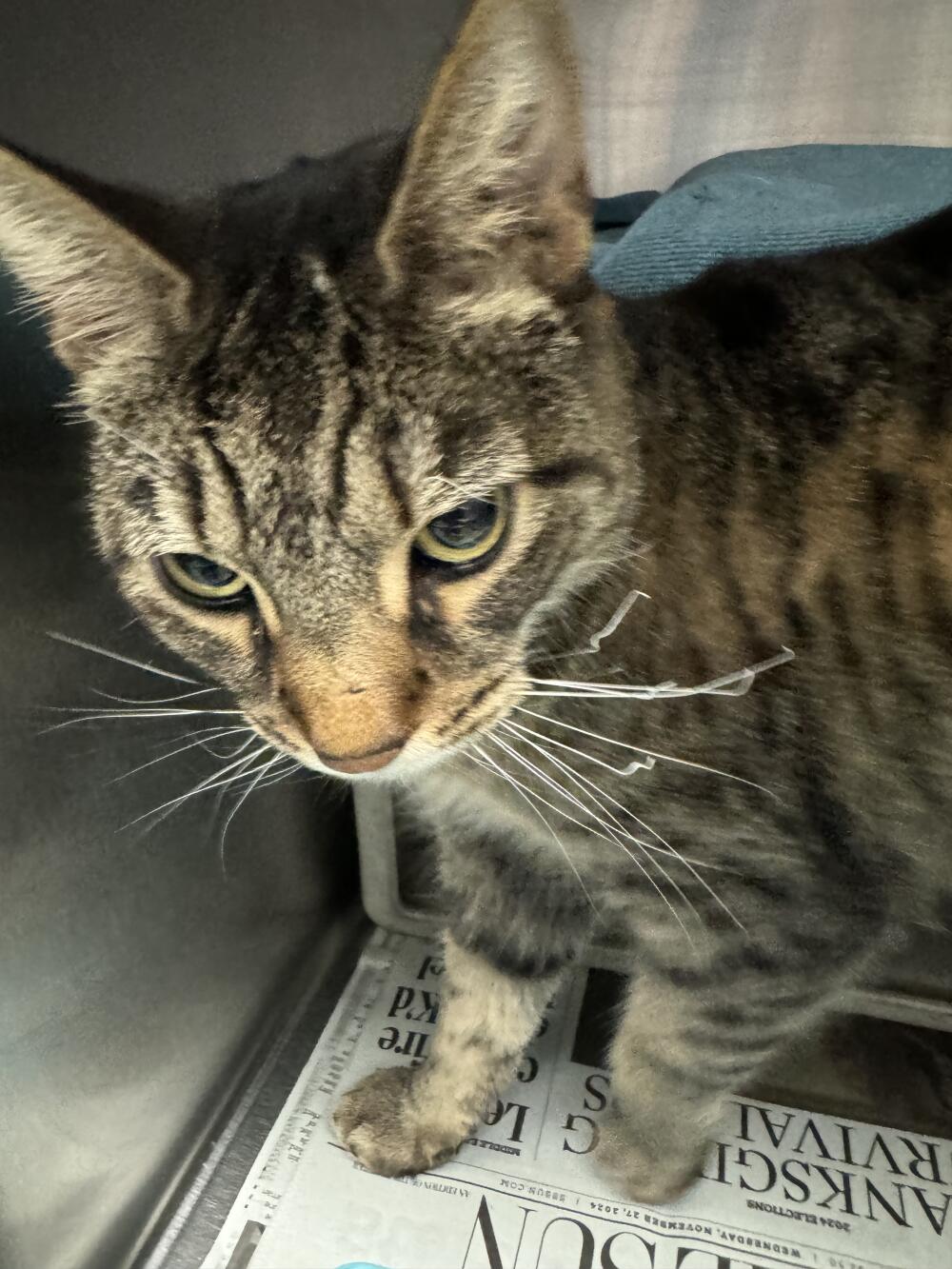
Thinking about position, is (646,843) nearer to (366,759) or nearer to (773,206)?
(366,759)

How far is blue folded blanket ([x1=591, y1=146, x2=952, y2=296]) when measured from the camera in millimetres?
575

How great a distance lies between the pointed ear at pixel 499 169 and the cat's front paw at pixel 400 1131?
647 mm

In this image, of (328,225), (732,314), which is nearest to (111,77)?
(328,225)

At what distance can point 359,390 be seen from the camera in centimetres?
43

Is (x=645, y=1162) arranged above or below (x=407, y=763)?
below

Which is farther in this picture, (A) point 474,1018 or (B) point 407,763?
(A) point 474,1018

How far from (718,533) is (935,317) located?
184 mm

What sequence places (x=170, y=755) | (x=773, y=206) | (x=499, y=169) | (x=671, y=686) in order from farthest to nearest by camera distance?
(x=170, y=755)
(x=773, y=206)
(x=671, y=686)
(x=499, y=169)

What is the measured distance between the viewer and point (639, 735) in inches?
20.6

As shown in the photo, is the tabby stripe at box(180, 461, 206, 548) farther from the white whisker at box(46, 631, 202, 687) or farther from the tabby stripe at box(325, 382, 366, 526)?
the white whisker at box(46, 631, 202, 687)

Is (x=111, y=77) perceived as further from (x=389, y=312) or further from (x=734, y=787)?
(x=734, y=787)

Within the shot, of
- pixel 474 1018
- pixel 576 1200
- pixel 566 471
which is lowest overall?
pixel 576 1200

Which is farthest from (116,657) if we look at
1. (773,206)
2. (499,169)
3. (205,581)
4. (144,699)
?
(773,206)

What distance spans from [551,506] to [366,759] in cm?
16
